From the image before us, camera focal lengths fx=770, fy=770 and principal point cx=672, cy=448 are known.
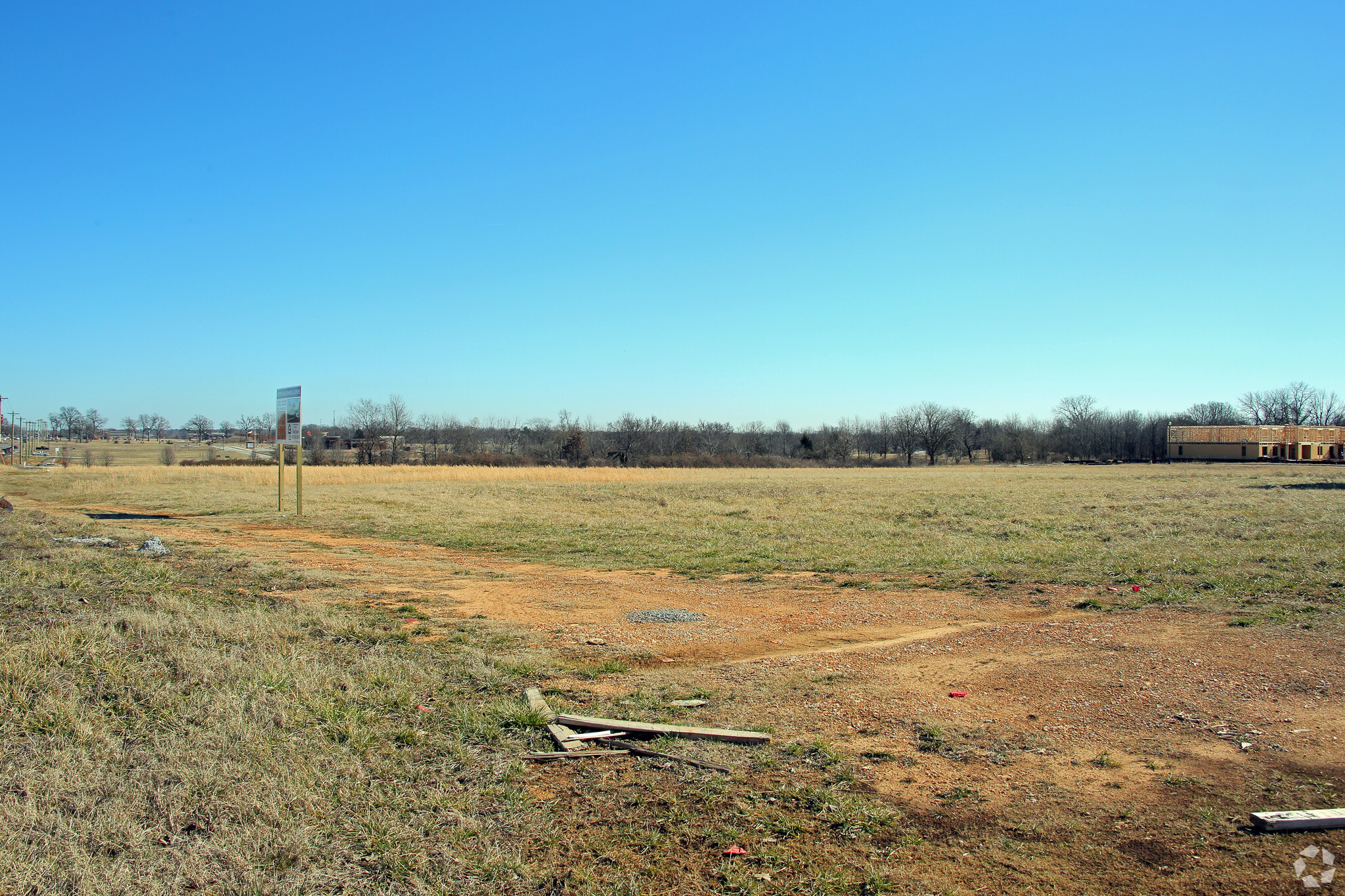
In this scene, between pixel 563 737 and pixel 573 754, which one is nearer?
pixel 573 754

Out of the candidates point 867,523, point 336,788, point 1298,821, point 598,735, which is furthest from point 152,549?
point 867,523

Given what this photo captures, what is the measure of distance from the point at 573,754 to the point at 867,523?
61.7 feet

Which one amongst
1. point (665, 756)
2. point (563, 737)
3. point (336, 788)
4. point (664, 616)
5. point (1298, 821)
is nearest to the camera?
point (1298, 821)

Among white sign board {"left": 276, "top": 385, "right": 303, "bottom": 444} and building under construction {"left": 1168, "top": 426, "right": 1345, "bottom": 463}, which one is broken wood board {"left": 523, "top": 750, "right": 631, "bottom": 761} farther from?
building under construction {"left": 1168, "top": 426, "right": 1345, "bottom": 463}

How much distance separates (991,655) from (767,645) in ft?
8.04

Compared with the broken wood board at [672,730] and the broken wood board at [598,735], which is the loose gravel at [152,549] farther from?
the broken wood board at [598,735]

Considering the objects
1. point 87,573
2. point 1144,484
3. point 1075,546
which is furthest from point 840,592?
point 1144,484

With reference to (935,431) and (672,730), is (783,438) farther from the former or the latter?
(672,730)

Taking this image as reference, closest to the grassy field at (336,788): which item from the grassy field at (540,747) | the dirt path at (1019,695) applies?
the grassy field at (540,747)

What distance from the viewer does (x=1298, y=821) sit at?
13.7ft

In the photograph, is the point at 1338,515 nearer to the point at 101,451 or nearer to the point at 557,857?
the point at 557,857

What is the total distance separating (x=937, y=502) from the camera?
30.1m

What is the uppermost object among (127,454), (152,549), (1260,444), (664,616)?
(1260,444)

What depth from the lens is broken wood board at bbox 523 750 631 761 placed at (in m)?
5.21
